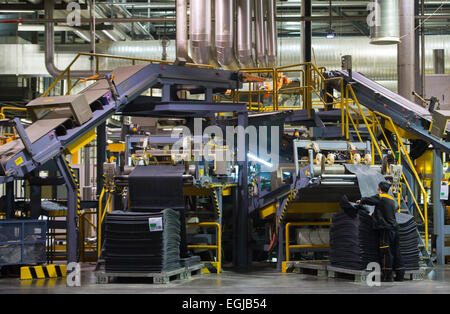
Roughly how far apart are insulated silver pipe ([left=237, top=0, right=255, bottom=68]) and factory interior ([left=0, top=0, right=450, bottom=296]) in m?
0.05

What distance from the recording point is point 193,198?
16062 mm

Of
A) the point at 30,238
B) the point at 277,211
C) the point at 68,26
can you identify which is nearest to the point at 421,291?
the point at 277,211

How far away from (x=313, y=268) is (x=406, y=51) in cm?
888

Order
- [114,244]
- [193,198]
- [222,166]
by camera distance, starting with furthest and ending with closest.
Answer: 1. [193,198]
2. [222,166]
3. [114,244]

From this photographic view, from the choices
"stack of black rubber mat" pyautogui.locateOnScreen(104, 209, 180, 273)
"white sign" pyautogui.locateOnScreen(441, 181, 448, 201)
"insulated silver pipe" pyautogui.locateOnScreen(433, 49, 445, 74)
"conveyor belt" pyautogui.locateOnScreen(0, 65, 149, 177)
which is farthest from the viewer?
"insulated silver pipe" pyautogui.locateOnScreen(433, 49, 445, 74)

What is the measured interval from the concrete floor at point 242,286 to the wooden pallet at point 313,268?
0.24m

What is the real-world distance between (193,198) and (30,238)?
3.90 metres

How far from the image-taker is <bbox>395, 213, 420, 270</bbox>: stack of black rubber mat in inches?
496

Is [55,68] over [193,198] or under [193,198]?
over

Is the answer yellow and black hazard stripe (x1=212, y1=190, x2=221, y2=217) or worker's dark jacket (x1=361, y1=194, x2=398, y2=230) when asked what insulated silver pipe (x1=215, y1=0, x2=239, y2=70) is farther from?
worker's dark jacket (x1=361, y1=194, x2=398, y2=230)

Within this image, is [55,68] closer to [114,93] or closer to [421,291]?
[114,93]

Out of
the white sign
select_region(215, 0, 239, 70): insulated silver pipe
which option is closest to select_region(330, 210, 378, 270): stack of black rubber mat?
the white sign

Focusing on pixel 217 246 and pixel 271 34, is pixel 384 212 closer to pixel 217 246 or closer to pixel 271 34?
pixel 217 246

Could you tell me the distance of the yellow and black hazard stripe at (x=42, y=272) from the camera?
13203mm
